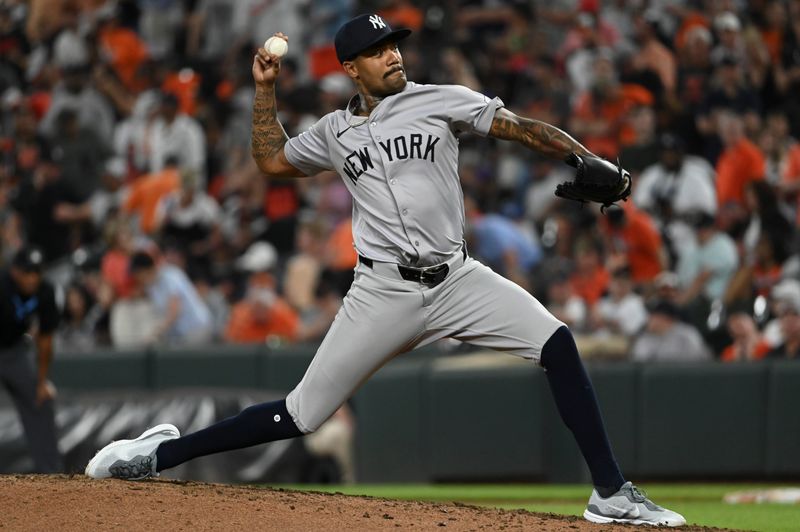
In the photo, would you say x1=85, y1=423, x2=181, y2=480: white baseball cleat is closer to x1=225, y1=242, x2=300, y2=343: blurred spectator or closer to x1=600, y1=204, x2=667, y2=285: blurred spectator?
x1=600, y1=204, x2=667, y2=285: blurred spectator

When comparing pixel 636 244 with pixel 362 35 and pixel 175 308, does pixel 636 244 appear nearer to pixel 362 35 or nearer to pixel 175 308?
pixel 175 308

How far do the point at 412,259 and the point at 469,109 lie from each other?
61cm

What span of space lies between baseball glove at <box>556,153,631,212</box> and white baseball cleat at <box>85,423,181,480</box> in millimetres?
1965

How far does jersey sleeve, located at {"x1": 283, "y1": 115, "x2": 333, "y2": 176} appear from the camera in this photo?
18.4 feet

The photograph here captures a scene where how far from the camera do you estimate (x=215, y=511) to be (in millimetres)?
5336

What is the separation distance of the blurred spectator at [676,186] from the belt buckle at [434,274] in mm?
6822

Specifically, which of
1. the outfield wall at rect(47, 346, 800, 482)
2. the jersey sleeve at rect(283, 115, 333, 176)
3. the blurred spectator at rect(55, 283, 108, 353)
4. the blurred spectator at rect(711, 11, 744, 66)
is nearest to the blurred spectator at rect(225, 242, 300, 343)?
the outfield wall at rect(47, 346, 800, 482)

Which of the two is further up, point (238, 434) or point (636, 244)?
point (636, 244)

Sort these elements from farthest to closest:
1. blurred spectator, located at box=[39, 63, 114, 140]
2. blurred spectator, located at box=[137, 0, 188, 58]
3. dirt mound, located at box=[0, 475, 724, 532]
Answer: blurred spectator, located at box=[137, 0, 188, 58], blurred spectator, located at box=[39, 63, 114, 140], dirt mound, located at box=[0, 475, 724, 532]

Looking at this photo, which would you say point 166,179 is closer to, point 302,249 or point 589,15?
point 302,249

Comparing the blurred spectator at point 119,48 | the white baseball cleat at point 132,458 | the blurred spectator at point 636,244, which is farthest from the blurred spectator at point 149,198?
the white baseball cleat at point 132,458

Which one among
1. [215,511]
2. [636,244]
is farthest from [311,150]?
[636,244]

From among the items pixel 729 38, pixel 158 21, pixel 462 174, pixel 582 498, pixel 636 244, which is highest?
pixel 158 21

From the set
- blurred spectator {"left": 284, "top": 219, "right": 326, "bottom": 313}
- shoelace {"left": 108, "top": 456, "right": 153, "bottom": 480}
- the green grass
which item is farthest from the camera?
blurred spectator {"left": 284, "top": 219, "right": 326, "bottom": 313}
